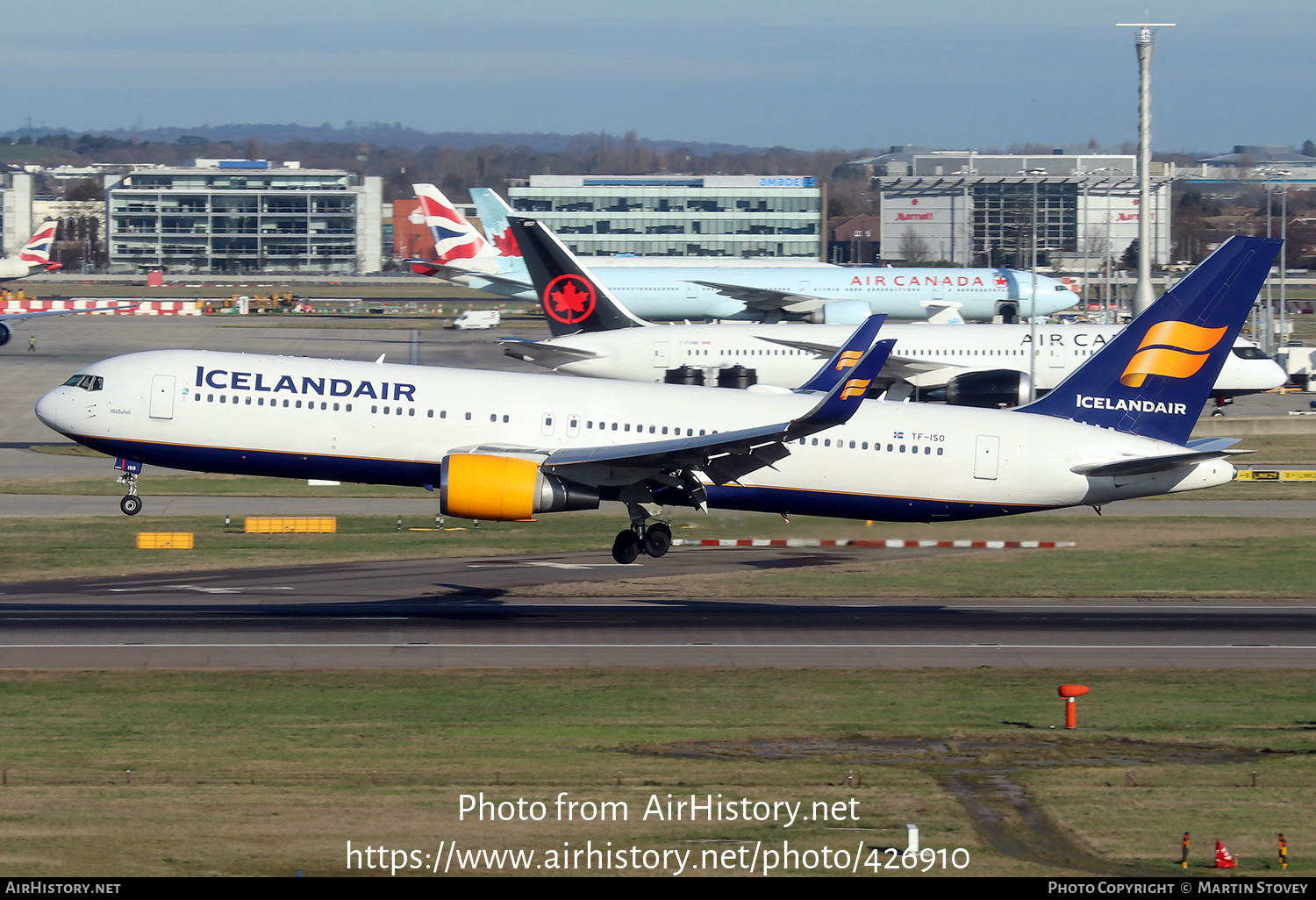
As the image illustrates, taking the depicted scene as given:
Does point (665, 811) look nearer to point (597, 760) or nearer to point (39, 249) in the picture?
point (597, 760)

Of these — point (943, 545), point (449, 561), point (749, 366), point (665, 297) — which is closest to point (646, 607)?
point (449, 561)

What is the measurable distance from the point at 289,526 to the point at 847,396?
2697 centimetres

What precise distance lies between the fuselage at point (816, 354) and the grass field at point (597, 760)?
48904 millimetres

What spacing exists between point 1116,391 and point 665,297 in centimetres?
8900

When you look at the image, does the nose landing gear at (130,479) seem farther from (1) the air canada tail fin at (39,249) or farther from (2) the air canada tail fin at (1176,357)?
(1) the air canada tail fin at (39,249)

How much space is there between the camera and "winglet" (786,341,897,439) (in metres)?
34.7

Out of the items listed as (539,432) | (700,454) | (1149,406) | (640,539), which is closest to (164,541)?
(539,432)

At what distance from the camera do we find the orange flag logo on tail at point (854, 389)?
34.8 metres

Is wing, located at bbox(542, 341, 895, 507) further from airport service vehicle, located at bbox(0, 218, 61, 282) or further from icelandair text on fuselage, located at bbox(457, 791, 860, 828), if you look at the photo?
airport service vehicle, located at bbox(0, 218, 61, 282)

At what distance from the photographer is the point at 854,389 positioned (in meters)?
34.8

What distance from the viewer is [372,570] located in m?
47.7

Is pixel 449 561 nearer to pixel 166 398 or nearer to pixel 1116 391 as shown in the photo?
pixel 166 398

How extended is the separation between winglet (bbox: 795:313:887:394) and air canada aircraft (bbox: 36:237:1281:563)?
13 centimetres

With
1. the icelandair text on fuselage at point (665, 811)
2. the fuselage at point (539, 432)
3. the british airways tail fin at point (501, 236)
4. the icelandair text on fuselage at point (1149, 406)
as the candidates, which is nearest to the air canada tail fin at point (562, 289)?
the fuselage at point (539, 432)
